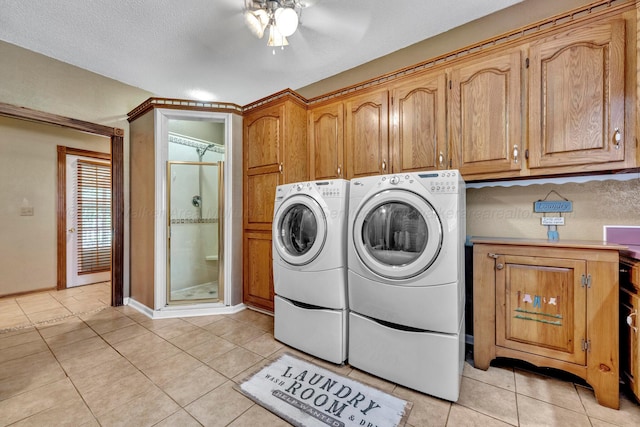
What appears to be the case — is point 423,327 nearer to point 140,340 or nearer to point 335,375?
point 335,375

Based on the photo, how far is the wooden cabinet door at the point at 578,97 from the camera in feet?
4.81

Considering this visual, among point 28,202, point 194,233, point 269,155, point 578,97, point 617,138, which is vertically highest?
point 578,97

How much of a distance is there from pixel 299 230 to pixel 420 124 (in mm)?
1279

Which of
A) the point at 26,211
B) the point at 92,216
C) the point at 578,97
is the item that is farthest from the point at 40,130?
the point at 578,97

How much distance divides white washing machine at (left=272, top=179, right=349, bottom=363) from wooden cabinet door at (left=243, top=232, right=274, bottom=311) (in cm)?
53

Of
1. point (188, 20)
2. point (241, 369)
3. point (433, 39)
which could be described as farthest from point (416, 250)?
point (188, 20)

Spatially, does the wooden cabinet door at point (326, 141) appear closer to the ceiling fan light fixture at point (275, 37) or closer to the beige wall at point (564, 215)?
the ceiling fan light fixture at point (275, 37)

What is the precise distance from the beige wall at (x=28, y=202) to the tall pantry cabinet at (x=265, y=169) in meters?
2.89

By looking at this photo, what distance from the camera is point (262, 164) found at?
104 inches

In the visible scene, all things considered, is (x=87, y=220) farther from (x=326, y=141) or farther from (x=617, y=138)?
(x=617, y=138)

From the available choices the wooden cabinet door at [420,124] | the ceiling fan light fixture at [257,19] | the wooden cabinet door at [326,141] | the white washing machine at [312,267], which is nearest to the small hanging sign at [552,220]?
the wooden cabinet door at [420,124]

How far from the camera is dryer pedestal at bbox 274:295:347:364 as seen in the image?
1.75 metres

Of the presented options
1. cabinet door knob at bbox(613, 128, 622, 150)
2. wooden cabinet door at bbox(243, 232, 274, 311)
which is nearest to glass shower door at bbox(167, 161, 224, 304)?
wooden cabinet door at bbox(243, 232, 274, 311)

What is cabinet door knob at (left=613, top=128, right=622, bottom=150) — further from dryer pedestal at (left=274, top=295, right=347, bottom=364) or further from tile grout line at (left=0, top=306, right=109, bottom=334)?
tile grout line at (left=0, top=306, right=109, bottom=334)
